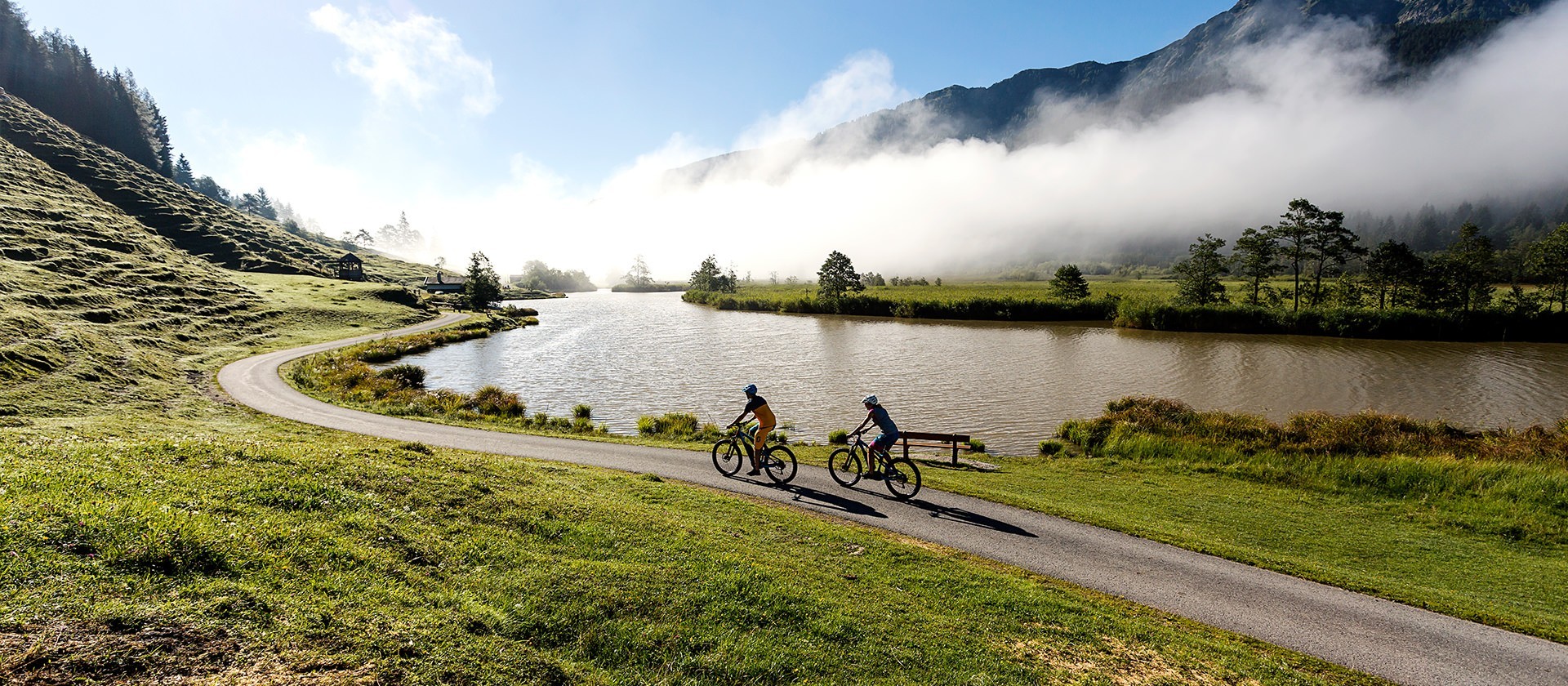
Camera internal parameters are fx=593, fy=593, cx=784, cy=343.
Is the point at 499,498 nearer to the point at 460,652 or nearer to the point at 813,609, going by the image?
the point at 460,652

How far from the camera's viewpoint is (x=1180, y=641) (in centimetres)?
887

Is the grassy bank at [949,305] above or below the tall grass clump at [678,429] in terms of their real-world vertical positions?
above

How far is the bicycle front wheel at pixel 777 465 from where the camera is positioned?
17.3 metres

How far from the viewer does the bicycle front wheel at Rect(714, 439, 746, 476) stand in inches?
711

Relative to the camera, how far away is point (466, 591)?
7.14 meters

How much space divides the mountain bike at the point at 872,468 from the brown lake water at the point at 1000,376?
9411 millimetres

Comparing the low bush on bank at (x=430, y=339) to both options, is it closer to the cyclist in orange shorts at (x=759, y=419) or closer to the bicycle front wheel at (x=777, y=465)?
the cyclist in orange shorts at (x=759, y=419)

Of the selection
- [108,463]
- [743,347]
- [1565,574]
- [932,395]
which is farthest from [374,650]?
[743,347]

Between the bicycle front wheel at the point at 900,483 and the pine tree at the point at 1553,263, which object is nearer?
the bicycle front wheel at the point at 900,483

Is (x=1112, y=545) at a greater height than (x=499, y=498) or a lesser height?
lesser

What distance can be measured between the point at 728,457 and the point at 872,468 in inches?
178

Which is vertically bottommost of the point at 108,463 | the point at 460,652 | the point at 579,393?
the point at 579,393

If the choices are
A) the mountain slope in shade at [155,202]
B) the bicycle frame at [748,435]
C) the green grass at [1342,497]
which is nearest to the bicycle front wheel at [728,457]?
the bicycle frame at [748,435]

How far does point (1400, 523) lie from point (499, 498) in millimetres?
22030
